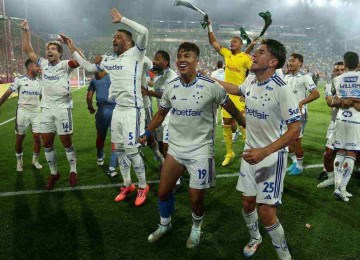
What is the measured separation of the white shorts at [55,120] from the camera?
5.54 meters

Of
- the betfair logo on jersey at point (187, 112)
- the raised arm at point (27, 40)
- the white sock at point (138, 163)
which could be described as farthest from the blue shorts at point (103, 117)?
the betfair logo on jersey at point (187, 112)

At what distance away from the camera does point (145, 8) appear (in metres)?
70.8

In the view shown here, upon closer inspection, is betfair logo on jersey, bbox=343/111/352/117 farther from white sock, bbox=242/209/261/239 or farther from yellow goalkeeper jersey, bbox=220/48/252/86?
white sock, bbox=242/209/261/239

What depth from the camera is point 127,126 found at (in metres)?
4.79

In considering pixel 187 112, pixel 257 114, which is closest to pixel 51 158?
pixel 187 112

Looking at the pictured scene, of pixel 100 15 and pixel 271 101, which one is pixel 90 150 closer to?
A: pixel 271 101

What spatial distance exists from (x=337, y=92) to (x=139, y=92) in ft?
10.0

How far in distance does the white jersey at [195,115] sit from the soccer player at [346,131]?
2441 mm

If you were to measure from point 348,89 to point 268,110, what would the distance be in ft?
8.35

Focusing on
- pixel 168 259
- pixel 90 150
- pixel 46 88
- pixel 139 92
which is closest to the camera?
pixel 168 259

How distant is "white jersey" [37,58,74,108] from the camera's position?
18.1ft

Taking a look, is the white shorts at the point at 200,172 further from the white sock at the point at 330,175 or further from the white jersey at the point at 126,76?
the white sock at the point at 330,175

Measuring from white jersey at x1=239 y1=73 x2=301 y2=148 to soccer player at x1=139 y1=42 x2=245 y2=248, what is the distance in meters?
0.36

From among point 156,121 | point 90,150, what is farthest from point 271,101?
point 90,150
